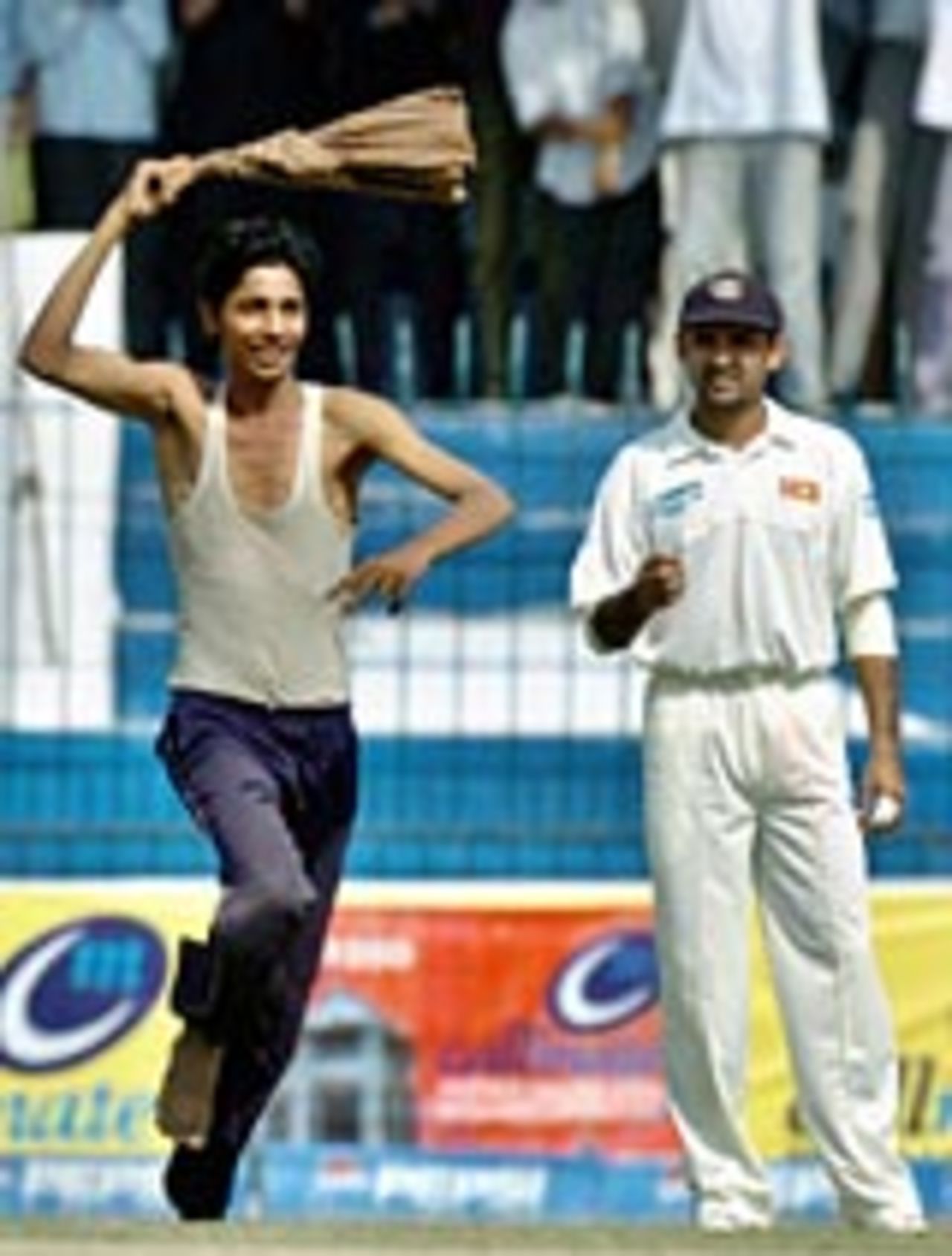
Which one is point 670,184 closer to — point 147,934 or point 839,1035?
point 147,934

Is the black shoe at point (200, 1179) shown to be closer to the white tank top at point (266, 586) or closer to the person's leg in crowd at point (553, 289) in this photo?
the white tank top at point (266, 586)

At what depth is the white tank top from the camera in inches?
451

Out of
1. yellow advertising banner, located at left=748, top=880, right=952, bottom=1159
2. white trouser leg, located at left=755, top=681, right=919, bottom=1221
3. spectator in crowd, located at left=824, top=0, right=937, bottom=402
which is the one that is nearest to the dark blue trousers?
white trouser leg, located at left=755, top=681, right=919, bottom=1221

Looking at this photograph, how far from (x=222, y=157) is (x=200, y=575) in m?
0.75

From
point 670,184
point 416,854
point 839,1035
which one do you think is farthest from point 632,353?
point 839,1035

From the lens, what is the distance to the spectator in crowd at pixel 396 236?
58.0 feet

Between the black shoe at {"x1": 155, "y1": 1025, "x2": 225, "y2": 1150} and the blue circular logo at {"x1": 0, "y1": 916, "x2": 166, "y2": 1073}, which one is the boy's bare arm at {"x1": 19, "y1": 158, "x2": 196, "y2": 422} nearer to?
the black shoe at {"x1": 155, "y1": 1025, "x2": 225, "y2": 1150}

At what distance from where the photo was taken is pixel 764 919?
1240cm

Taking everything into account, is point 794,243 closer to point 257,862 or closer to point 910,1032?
point 910,1032

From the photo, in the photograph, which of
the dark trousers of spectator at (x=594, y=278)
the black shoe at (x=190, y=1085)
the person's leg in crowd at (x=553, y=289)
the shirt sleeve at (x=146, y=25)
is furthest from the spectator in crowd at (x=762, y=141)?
the black shoe at (x=190, y=1085)

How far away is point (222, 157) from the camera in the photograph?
37.4ft

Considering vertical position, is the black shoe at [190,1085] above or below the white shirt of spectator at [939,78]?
below

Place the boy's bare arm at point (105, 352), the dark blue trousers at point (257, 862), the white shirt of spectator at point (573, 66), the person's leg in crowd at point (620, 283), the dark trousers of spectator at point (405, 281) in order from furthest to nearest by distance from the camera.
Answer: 1. the dark trousers of spectator at point (405, 281)
2. the person's leg in crowd at point (620, 283)
3. the white shirt of spectator at point (573, 66)
4. the boy's bare arm at point (105, 352)
5. the dark blue trousers at point (257, 862)

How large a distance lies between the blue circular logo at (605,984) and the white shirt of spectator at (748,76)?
8.96ft
